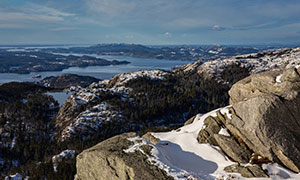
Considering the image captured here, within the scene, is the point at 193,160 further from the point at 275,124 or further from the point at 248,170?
the point at 275,124

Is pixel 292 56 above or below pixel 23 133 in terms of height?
above

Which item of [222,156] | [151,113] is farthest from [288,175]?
[151,113]

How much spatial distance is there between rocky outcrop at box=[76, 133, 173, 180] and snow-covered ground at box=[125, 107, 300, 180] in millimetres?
869

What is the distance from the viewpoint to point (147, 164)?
64.3 ft

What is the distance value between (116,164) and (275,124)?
1795 cm

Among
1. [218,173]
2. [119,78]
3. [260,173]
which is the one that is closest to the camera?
[260,173]

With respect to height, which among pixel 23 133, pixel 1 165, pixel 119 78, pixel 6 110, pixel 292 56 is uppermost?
pixel 292 56

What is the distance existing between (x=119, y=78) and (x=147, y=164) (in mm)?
177515

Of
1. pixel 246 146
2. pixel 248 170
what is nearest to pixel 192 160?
pixel 248 170

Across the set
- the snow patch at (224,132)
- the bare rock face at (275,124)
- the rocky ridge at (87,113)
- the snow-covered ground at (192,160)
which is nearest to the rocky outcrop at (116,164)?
the snow-covered ground at (192,160)

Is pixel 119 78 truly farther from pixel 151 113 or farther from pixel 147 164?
pixel 147 164

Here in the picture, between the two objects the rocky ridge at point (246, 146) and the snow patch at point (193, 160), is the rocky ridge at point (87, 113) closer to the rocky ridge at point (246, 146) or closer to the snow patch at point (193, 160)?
the rocky ridge at point (246, 146)

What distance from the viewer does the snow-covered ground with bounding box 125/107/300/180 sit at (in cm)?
1803

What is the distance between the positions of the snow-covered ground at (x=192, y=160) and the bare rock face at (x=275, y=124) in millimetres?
1561
